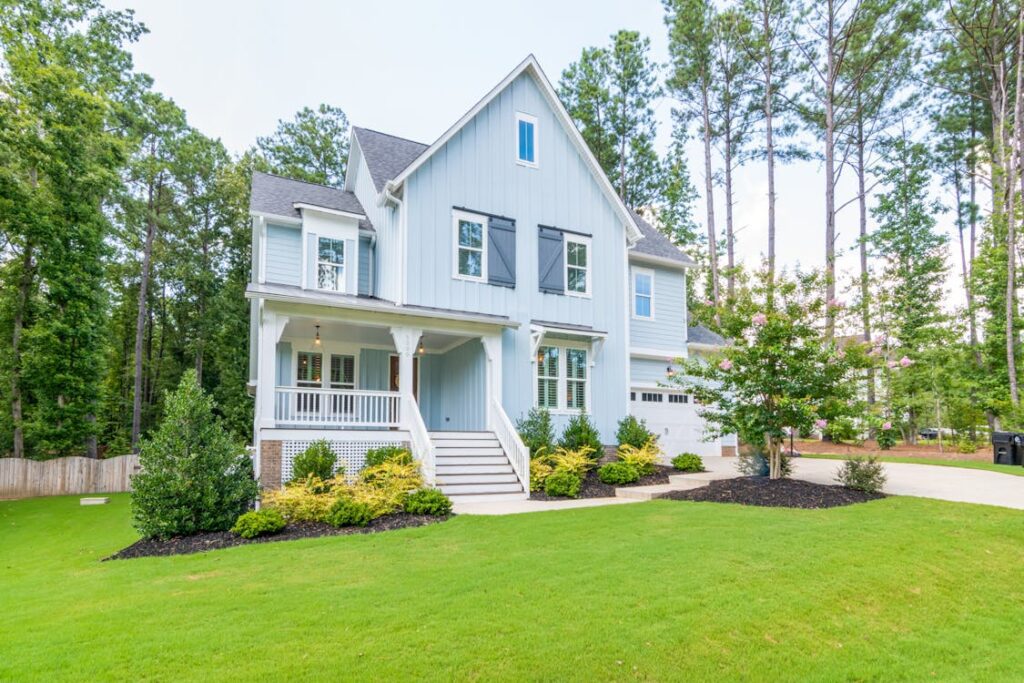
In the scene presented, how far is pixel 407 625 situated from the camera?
4.50 metres

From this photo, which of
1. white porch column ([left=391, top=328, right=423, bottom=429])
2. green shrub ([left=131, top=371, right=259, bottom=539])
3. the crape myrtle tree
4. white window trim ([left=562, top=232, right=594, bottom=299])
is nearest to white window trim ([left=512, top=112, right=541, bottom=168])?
white window trim ([left=562, top=232, right=594, bottom=299])

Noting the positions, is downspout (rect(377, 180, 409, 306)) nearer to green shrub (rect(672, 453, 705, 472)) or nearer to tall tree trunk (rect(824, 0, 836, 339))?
green shrub (rect(672, 453, 705, 472))

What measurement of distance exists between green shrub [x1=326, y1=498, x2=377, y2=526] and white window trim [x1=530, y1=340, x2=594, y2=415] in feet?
19.7

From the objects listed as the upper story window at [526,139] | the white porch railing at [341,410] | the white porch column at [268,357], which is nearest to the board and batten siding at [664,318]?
the upper story window at [526,139]

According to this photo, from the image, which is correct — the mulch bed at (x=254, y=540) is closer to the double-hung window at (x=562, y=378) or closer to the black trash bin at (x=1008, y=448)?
the double-hung window at (x=562, y=378)

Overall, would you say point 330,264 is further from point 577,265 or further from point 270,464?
point 577,265

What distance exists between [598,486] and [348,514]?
5408mm

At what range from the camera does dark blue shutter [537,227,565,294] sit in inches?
563

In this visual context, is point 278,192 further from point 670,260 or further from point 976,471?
point 976,471

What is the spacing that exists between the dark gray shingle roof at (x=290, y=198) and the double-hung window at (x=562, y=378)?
5731mm

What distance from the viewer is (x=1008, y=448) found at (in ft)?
47.5

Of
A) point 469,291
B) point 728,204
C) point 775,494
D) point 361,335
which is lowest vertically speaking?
point 775,494

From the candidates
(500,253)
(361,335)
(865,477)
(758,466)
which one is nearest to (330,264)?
(361,335)

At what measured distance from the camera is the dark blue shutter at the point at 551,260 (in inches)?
563
